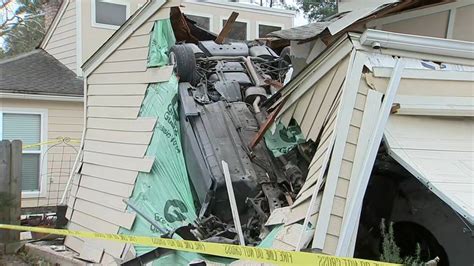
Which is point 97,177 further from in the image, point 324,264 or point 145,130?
point 324,264

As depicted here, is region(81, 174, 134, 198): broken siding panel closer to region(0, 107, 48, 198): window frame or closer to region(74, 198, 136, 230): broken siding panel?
region(74, 198, 136, 230): broken siding panel

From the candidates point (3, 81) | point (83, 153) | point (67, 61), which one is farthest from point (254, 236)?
point (67, 61)

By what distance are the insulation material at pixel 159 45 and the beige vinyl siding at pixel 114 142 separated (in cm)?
8

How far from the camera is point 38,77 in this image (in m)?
12.4

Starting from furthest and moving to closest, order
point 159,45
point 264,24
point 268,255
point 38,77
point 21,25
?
point 21,25 → point 264,24 → point 38,77 → point 159,45 → point 268,255

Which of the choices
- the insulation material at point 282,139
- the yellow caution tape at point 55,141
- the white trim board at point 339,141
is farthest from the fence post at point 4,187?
the white trim board at point 339,141

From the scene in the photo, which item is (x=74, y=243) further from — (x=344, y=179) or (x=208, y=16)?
(x=208, y=16)

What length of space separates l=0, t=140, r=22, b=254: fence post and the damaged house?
31.6 inches

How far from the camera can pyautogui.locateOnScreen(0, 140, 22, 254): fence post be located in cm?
688

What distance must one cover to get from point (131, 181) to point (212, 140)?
1.23 metres

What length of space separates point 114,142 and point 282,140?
2522 mm

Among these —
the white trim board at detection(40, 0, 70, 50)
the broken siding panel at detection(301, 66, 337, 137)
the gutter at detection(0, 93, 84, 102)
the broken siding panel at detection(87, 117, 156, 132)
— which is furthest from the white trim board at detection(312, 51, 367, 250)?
the white trim board at detection(40, 0, 70, 50)

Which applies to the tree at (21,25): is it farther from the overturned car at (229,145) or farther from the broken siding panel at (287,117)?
the broken siding panel at (287,117)

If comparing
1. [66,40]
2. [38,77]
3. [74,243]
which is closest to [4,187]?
[74,243]
